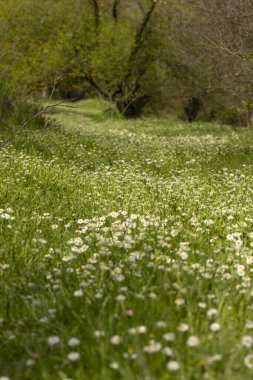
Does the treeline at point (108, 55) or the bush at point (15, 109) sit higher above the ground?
the treeline at point (108, 55)

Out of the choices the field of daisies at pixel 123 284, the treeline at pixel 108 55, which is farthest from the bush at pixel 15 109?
the treeline at pixel 108 55

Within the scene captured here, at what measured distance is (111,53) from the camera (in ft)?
86.8

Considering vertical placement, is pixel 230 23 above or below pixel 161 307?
above

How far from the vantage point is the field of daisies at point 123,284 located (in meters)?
2.46

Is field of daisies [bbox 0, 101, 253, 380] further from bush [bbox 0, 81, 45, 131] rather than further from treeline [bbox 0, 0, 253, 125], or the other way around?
treeline [bbox 0, 0, 253, 125]

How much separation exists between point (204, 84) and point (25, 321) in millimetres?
23292

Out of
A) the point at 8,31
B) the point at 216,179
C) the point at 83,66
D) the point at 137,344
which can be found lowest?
the point at 216,179

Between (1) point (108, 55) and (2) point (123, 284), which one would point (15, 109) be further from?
(1) point (108, 55)

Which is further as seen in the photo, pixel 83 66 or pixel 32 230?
pixel 83 66

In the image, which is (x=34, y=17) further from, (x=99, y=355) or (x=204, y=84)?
(x=99, y=355)

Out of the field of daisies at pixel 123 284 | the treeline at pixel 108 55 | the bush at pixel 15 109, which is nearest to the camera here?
the field of daisies at pixel 123 284

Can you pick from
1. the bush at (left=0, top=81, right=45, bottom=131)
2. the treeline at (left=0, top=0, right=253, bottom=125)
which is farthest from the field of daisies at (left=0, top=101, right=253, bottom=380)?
the treeline at (left=0, top=0, right=253, bottom=125)

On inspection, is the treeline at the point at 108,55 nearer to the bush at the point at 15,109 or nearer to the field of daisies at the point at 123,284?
the bush at the point at 15,109

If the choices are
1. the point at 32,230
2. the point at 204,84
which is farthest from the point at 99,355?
the point at 204,84
